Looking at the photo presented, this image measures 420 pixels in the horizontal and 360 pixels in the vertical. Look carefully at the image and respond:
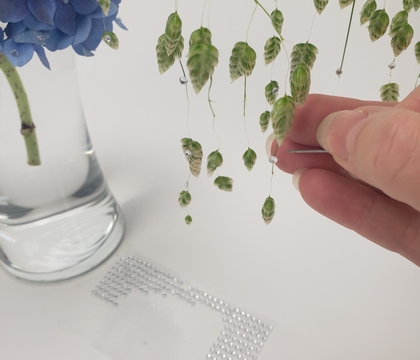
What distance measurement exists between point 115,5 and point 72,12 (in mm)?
31

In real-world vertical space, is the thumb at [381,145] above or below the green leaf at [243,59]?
below

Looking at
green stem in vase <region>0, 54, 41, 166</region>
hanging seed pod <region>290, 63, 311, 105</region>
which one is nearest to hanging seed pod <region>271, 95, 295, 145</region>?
hanging seed pod <region>290, 63, 311, 105</region>

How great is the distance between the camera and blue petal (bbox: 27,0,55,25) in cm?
32

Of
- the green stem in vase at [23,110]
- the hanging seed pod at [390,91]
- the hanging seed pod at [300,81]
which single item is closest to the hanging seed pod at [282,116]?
the hanging seed pod at [300,81]

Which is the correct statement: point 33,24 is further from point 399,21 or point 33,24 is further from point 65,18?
point 399,21

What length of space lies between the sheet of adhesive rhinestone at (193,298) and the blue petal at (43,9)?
10.7 inches

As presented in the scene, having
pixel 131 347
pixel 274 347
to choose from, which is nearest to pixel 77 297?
pixel 131 347

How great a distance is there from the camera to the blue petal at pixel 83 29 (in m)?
0.35

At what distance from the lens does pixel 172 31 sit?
232 millimetres

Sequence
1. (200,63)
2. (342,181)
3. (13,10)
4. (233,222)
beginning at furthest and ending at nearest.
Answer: (233,222) → (342,181) → (13,10) → (200,63)

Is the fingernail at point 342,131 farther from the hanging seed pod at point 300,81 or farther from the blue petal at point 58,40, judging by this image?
the blue petal at point 58,40

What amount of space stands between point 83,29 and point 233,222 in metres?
0.29

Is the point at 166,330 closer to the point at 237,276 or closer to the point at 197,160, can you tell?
the point at 237,276

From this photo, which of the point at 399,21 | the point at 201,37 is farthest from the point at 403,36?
the point at 201,37
